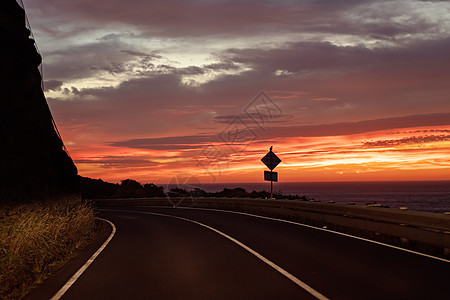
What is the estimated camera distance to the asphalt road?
791 cm

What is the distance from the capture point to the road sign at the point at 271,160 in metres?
28.3

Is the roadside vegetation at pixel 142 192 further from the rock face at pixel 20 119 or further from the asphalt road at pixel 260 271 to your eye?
the asphalt road at pixel 260 271

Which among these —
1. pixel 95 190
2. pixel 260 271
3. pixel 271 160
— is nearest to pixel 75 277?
pixel 260 271

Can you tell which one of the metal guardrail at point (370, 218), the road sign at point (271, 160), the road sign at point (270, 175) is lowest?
the metal guardrail at point (370, 218)

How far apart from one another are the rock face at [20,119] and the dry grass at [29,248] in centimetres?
615

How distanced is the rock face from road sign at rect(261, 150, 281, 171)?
11509mm

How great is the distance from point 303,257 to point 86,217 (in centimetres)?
931

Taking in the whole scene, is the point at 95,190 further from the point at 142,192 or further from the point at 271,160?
the point at 271,160

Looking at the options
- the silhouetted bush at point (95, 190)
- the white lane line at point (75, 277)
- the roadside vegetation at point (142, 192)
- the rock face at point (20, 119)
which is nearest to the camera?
the white lane line at point (75, 277)

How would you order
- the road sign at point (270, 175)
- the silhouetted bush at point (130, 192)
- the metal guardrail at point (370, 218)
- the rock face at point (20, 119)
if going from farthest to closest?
the silhouetted bush at point (130, 192) < the road sign at point (270, 175) < the rock face at point (20, 119) < the metal guardrail at point (370, 218)

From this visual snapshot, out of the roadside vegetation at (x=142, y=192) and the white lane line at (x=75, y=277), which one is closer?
the white lane line at (x=75, y=277)

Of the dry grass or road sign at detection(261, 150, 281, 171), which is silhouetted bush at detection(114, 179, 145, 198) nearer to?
road sign at detection(261, 150, 281, 171)

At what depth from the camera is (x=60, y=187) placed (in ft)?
94.9

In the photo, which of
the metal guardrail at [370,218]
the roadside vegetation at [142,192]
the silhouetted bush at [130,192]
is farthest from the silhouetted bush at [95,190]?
the metal guardrail at [370,218]
